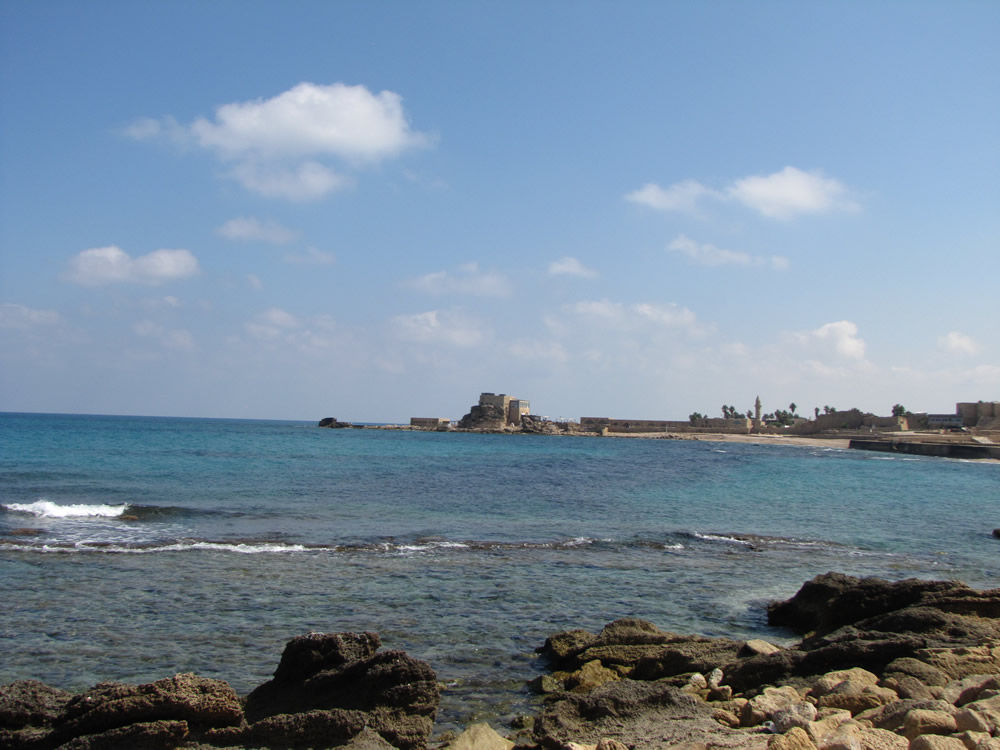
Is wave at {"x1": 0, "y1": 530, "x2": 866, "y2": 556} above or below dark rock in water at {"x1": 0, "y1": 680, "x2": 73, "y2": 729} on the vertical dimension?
below

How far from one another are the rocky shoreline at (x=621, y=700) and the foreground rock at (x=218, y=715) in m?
0.01

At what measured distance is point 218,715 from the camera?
6.50 meters

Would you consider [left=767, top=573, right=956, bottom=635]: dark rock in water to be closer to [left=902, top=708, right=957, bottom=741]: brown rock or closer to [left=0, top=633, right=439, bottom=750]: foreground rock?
[left=902, top=708, right=957, bottom=741]: brown rock

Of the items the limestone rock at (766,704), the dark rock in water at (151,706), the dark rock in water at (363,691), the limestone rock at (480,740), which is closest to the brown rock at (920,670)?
the limestone rock at (766,704)

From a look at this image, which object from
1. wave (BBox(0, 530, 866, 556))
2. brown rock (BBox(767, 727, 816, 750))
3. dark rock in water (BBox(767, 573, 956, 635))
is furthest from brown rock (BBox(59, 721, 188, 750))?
wave (BBox(0, 530, 866, 556))

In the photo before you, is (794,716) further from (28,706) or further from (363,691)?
(28,706)

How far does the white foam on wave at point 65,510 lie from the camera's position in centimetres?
2073

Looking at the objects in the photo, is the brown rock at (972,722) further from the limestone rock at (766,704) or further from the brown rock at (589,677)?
the brown rock at (589,677)

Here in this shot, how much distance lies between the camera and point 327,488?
96.1ft

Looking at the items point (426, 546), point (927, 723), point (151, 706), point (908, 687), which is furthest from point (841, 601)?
point (151, 706)

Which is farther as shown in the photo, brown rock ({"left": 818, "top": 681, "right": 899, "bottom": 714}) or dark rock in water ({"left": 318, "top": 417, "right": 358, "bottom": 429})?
dark rock in water ({"left": 318, "top": 417, "right": 358, "bottom": 429})

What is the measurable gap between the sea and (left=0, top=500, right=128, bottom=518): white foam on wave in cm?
13

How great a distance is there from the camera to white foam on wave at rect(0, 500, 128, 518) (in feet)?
68.0

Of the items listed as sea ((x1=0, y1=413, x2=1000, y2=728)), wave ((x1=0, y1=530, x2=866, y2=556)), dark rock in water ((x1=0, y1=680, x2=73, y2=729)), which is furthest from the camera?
wave ((x1=0, y1=530, x2=866, y2=556))
